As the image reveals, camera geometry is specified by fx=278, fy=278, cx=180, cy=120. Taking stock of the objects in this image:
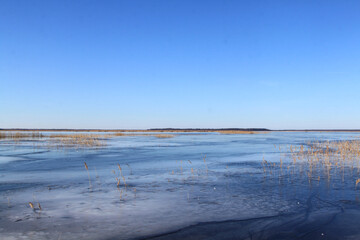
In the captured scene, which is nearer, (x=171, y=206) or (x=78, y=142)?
(x=171, y=206)

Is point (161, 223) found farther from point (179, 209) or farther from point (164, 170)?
point (164, 170)

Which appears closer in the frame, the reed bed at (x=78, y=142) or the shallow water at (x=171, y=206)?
the shallow water at (x=171, y=206)

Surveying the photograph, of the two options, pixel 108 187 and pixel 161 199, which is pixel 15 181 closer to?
pixel 108 187

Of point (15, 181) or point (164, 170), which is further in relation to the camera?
point (164, 170)

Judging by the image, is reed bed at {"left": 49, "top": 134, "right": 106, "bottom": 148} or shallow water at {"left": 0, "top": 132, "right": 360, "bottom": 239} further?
reed bed at {"left": 49, "top": 134, "right": 106, "bottom": 148}

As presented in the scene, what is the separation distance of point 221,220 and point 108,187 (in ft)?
12.2

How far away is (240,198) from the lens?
20.2 ft

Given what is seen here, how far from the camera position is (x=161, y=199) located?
20.2ft

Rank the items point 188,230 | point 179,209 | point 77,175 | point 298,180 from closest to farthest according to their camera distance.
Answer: point 188,230 < point 179,209 < point 298,180 < point 77,175

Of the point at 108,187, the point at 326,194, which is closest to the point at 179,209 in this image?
the point at 108,187

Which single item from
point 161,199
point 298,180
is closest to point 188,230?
point 161,199

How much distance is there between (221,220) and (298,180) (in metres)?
4.31

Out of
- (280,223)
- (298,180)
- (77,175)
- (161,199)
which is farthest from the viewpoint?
(77,175)

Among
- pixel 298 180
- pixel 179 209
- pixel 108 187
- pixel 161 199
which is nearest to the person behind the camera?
pixel 179 209
